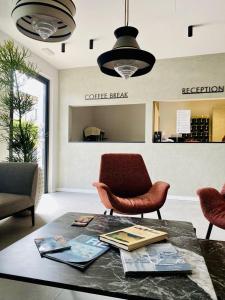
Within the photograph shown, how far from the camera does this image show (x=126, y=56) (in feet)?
5.35

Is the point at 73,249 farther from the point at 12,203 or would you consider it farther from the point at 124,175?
the point at 124,175

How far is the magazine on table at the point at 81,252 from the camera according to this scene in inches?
46.4

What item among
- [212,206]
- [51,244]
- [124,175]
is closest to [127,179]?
[124,175]

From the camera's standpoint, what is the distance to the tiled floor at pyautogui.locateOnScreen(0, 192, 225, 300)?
63.7 inches

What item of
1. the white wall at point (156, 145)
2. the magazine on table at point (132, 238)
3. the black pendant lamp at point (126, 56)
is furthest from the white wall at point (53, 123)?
the magazine on table at point (132, 238)

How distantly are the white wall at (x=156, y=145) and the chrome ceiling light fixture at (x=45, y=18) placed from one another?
3617mm

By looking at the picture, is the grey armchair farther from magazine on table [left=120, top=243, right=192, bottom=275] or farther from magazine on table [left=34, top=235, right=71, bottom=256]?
magazine on table [left=120, top=243, right=192, bottom=275]

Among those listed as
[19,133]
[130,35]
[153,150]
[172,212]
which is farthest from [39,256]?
[153,150]

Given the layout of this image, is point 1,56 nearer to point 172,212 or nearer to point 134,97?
point 134,97

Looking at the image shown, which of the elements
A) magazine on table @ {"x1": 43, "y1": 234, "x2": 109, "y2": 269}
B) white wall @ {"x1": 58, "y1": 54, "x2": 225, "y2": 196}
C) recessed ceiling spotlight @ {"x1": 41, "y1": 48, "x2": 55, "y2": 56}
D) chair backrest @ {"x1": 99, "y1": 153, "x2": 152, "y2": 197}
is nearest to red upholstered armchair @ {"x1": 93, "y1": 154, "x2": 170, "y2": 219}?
chair backrest @ {"x1": 99, "y1": 153, "x2": 152, "y2": 197}

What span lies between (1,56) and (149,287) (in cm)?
334

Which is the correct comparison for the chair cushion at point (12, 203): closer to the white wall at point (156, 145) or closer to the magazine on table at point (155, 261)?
the magazine on table at point (155, 261)

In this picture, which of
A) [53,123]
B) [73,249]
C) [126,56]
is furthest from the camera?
[53,123]

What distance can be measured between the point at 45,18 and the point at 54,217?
8.83 feet
